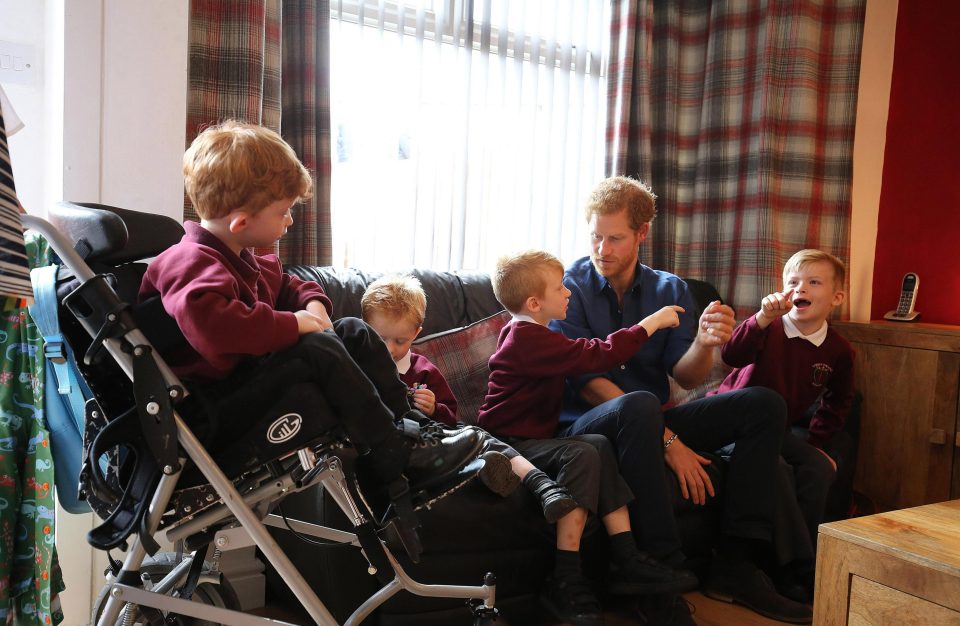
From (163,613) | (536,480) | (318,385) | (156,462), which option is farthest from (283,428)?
(536,480)

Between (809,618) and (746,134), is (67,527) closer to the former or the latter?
(809,618)

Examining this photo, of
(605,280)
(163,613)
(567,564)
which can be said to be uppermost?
(605,280)

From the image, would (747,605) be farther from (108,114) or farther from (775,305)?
(108,114)

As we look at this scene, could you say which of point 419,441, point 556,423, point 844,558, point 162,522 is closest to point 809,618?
point 844,558

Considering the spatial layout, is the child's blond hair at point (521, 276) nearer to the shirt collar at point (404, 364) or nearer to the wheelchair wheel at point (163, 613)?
the shirt collar at point (404, 364)

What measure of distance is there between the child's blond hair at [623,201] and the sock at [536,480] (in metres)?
0.86

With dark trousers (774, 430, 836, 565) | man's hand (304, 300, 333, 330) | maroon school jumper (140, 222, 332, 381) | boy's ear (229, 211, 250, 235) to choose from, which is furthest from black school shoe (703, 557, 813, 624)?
boy's ear (229, 211, 250, 235)

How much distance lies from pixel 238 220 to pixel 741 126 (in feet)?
9.27

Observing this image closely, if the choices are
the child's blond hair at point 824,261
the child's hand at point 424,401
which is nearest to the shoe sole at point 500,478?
the child's hand at point 424,401

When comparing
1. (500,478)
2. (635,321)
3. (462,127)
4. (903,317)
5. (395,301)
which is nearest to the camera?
(500,478)

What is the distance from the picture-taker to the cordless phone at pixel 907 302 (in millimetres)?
3490

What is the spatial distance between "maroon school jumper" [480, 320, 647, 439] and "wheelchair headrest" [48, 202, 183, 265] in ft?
3.09

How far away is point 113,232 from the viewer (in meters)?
1.28

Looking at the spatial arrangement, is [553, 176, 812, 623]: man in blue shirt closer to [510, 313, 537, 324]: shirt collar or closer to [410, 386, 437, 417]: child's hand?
[510, 313, 537, 324]: shirt collar
